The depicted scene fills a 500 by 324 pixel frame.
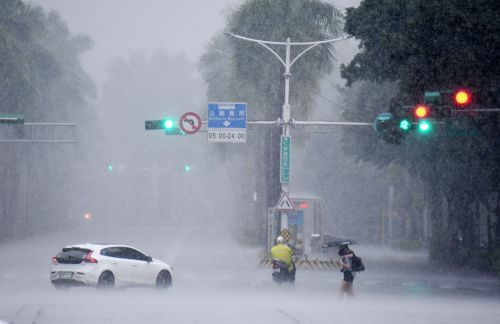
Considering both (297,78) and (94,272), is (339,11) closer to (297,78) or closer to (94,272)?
(297,78)

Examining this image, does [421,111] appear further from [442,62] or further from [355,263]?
[442,62]

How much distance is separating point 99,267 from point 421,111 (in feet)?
31.4

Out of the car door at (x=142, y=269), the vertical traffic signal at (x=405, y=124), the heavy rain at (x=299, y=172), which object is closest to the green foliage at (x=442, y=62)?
the heavy rain at (x=299, y=172)

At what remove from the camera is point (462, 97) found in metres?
23.6

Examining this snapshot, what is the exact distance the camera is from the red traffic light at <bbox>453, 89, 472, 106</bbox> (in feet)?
77.4

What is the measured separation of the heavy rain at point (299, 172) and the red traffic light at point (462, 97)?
0.04 metres

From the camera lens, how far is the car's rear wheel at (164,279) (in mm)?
28781

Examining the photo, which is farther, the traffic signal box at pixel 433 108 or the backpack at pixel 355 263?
the backpack at pixel 355 263

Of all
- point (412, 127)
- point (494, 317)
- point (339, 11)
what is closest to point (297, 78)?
point (339, 11)

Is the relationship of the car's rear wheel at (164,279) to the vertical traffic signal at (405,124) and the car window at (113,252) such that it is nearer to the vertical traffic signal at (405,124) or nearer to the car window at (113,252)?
the car window at (113,252)

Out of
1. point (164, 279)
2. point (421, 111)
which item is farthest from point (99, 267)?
point (421, 111)

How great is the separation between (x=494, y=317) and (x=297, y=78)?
32378 millimetres

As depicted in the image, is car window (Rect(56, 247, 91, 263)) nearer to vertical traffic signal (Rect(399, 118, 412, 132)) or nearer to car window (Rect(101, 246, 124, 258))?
car window (Rect(101, 246, 124, 258))

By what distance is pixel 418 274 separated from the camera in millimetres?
42438
